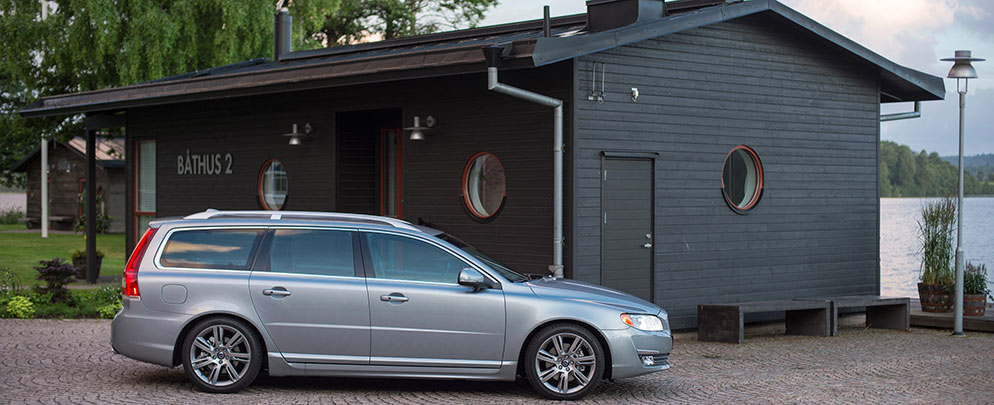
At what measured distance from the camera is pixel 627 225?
494 inches

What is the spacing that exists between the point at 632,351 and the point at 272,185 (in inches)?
349

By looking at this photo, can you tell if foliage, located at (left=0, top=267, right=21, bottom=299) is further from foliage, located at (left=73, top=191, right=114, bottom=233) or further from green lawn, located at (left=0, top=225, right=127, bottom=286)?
foliage, located at (left=73, top=191, right=114, bottom=233)

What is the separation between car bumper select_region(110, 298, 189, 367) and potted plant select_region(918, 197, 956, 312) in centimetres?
1097

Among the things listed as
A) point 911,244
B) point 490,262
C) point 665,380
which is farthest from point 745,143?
point 911,244

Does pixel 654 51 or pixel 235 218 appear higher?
pixel 654 51

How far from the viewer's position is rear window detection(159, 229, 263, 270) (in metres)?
8.72

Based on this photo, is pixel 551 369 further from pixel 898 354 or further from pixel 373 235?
pixel 898 354

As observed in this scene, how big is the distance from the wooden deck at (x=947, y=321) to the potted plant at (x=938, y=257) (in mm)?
216

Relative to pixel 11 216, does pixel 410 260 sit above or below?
above

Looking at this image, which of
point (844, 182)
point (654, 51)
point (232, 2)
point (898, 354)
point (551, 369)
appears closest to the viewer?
point (551, 369)

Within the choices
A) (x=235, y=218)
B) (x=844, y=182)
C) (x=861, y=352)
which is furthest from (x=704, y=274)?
(x=235, y=218)

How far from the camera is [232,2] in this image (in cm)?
2689

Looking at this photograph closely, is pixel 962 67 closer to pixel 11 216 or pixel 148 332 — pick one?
pixel 148 332

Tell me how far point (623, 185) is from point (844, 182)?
173 inches
